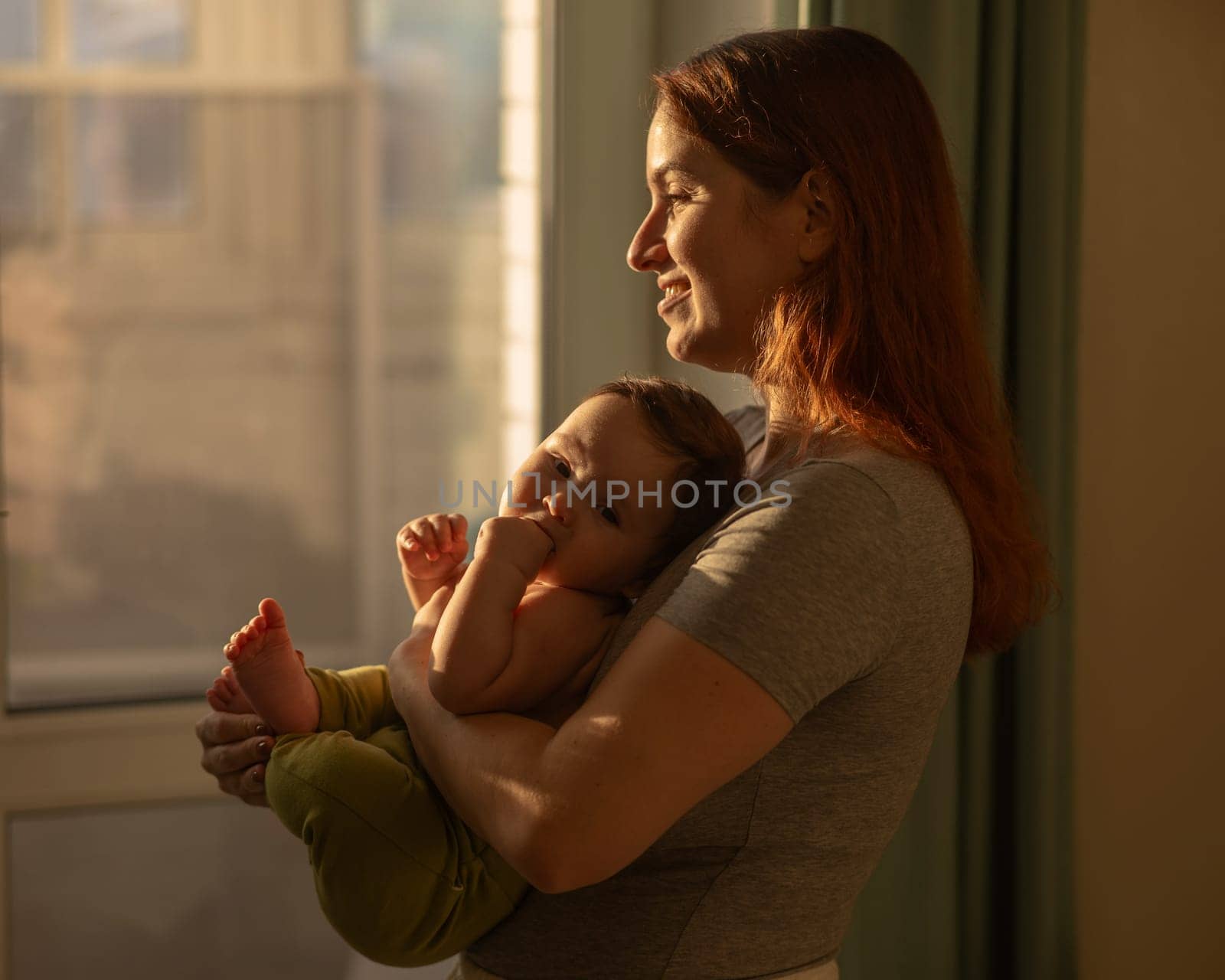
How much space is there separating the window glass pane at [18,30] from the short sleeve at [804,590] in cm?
143

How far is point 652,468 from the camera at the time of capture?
120cm

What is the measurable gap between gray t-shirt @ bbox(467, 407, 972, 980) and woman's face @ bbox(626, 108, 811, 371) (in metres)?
0.21

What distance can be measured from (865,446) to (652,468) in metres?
0.23

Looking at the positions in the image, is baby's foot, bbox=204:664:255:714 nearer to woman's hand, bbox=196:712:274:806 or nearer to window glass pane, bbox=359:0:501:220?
woman's hand, bbox=196:712:274:806

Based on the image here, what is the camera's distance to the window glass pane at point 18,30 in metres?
1.76

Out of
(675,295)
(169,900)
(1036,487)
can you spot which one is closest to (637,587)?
(675,295)

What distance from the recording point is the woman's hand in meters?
1.26

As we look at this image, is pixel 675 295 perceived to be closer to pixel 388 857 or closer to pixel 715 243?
pixel 715 243

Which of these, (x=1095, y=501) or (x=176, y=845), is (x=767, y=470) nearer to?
(x=1095, y=501)

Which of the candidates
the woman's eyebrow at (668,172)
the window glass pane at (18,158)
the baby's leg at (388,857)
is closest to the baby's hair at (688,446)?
the woman's eyebrow at (668,172)

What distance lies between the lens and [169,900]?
1970mm

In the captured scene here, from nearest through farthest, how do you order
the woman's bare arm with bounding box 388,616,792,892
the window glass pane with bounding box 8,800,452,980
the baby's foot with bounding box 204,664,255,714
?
the woman's bare arm with bounding box 388,616,792,892, the baby's foot with bounding box 204,664,255,714, the window glass pane with bounding box 8,800,452,980

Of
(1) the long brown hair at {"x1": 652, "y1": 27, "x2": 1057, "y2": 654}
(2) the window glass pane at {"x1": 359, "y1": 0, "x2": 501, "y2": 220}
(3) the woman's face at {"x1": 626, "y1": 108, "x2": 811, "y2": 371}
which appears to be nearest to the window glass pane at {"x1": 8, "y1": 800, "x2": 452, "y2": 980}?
(2) the window glass pane at {"x1": 359, "y1": 0, "x2": 501, "y2": 220}

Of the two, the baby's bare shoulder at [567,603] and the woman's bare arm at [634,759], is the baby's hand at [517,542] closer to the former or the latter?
the baby's bare shoulder at [567,603]
